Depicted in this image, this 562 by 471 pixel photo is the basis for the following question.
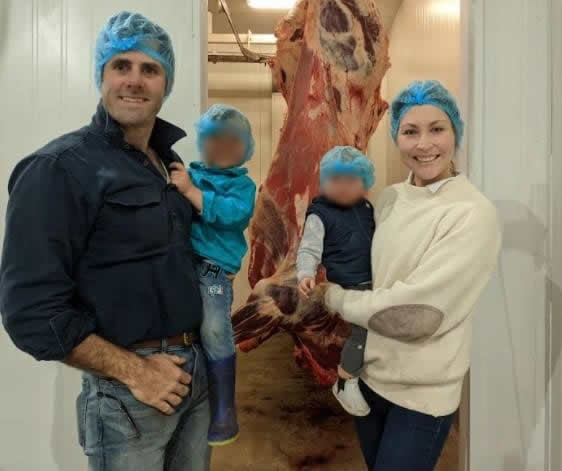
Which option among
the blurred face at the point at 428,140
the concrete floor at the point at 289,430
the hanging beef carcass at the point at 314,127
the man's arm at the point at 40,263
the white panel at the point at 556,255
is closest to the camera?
the man's arm at the point at 40,263

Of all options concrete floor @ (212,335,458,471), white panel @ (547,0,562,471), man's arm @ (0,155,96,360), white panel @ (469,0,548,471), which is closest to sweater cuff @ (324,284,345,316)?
man's arm @ (0,155,96,360)

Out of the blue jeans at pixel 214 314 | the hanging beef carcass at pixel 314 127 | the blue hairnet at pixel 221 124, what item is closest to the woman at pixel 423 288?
the blue jeans at pixel 214 314

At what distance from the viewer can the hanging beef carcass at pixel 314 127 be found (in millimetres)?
1597

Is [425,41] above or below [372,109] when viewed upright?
above

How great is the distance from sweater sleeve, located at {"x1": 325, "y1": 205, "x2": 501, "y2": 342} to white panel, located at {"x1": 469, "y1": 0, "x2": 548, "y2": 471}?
65cm

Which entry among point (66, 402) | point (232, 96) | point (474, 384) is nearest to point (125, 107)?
point (66, 402)

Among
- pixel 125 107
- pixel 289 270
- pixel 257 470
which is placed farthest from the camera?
pixel 257 470

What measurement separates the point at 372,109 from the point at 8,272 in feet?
5.42

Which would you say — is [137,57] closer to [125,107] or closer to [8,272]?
[125,107]

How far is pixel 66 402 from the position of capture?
153cm

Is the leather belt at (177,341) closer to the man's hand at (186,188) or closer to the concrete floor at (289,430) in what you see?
the man's hand at (186,188)

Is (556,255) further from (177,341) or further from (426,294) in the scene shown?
(177,341)

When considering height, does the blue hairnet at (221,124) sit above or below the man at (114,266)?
above

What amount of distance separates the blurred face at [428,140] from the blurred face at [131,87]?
54cm
